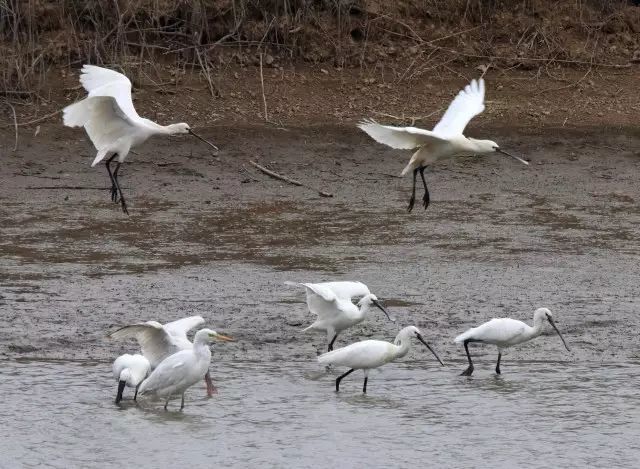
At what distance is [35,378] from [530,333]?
3464 millimetres

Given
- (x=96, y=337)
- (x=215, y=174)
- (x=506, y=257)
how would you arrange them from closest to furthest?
(x=96, y=337), (x=506, y=257), (x=215, y=174)

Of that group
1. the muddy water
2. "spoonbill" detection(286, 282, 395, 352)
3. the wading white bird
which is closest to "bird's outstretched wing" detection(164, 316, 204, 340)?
the muddy water

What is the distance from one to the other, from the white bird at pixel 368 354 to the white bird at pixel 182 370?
0.86m

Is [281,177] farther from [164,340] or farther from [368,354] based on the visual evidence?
[368,354]

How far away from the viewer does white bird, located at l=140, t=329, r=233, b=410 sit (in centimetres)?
877

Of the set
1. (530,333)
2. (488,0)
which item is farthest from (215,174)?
(530,333)

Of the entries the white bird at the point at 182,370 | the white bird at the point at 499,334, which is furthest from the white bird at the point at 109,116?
the white bird at the point at 499,334

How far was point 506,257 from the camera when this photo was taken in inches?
510

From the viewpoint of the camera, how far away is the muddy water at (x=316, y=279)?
8.40 m

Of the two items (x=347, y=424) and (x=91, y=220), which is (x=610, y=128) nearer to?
(x=91, y=220)

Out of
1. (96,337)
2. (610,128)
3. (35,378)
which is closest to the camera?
(35,378)

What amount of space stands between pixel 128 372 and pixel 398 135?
13.2ft

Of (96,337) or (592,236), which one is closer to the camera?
(96,337)

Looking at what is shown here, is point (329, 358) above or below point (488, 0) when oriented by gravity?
below
